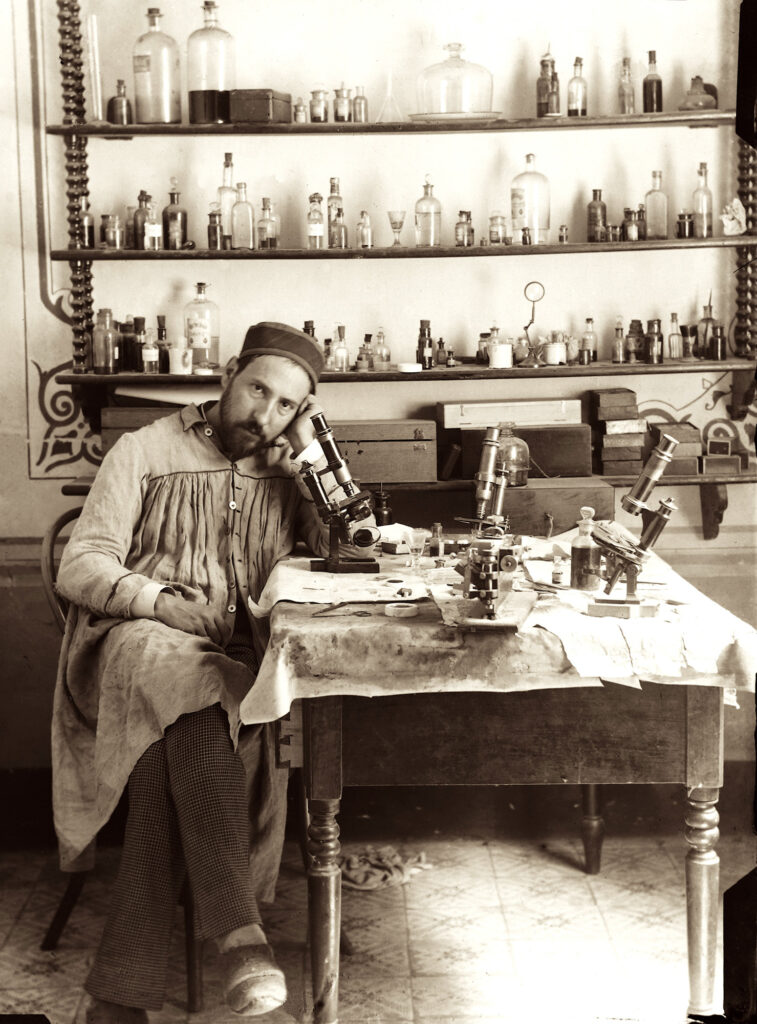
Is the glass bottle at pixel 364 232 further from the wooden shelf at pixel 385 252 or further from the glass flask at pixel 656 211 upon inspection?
the glass flask at pixel 656 211

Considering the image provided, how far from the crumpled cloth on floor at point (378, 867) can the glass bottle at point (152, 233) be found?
83.7 inches

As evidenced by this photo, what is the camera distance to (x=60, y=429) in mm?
4371

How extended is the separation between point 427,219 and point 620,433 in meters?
0.99

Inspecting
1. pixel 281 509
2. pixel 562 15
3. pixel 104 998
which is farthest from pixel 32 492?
pixel 562 15

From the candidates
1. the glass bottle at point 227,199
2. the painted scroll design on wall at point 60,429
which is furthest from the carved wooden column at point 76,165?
the glass bottle at point 227,199

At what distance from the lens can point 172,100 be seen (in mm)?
4152

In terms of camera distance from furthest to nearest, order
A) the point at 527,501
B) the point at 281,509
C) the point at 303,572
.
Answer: the point at 527,501, the point at 281,509, the point at 303,572

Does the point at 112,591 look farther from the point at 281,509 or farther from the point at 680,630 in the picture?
the point at 680,630

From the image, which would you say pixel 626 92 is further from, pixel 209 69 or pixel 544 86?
pixel 209 69

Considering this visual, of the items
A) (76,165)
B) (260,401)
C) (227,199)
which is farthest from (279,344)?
(76,165)

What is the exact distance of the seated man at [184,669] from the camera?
2.70 m

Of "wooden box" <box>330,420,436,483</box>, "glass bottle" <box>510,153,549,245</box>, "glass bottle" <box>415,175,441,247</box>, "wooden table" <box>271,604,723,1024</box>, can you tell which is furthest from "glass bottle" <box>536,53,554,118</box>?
→ "wooden table" <box>271,604,723,1024</box>

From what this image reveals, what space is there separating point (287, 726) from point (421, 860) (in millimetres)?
1448

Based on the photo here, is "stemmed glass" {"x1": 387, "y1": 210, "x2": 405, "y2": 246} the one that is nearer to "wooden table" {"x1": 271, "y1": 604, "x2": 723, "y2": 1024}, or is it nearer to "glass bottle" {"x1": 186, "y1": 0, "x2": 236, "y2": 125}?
"glass bottle" {"x1": 186, "y1": 0, "x2": 236, "y2": 125}
